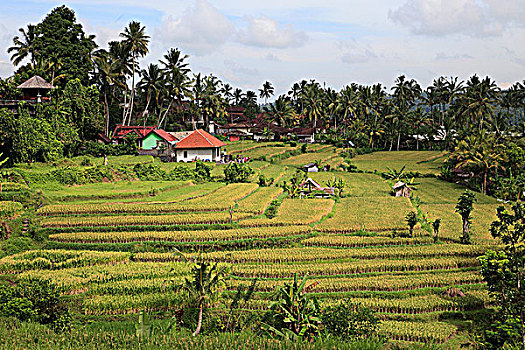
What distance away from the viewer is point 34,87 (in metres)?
40.2

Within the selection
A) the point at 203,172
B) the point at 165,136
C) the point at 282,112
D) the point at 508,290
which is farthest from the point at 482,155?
the point at 282,112

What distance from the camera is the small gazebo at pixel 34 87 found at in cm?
4019

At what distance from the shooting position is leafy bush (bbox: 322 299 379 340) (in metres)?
13.7

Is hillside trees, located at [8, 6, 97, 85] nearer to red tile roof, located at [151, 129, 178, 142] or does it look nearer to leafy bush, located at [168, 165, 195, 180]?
red tile roof, located at [151, 129, 178, 142]

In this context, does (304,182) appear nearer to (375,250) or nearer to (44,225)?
(375,250)

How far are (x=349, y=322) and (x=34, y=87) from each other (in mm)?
36046

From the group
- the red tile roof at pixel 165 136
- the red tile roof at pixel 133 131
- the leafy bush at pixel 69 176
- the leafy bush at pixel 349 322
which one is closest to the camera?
the leafy bush at pixel 349 322

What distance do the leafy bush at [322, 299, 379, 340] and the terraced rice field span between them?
2.24 feet

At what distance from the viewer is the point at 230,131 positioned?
77.1 metres

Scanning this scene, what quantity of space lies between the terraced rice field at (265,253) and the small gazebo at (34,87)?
18470 mm

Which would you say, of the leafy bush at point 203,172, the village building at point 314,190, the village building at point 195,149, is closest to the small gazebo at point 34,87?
the village building at point 195,149

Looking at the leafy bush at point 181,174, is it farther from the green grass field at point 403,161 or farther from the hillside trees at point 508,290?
the hillside trees at point 508,290

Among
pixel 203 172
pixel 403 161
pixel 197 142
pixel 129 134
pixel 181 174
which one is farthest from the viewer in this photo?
pixel 403 161

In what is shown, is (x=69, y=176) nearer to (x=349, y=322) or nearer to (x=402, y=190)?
(x=402, y=190)
